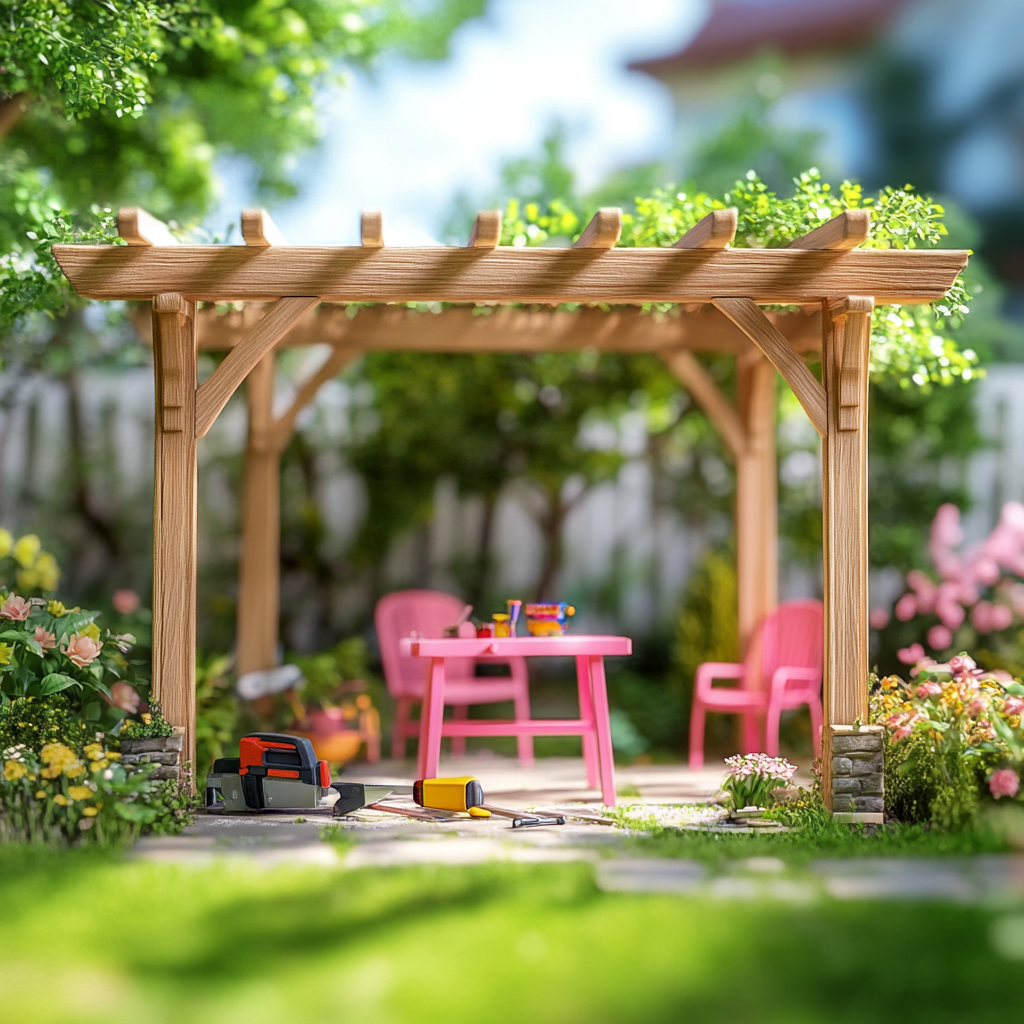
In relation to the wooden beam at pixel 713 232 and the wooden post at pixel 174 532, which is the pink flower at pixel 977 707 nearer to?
the wooden beam at pixel 713 232

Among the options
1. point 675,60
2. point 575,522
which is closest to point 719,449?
point 575,522

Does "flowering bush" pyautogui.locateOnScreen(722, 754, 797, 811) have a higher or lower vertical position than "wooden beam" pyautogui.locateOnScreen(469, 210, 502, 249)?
lower

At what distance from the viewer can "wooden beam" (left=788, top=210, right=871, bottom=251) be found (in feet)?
12.2

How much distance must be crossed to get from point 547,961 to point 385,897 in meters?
0.59

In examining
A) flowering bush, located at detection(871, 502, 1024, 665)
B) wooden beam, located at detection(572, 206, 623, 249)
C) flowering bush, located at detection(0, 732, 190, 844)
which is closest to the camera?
flowering bush, located at detection(0, 732, 190, 844)

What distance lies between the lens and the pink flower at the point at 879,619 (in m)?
6.02

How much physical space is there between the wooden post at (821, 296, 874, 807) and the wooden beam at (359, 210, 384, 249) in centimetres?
172

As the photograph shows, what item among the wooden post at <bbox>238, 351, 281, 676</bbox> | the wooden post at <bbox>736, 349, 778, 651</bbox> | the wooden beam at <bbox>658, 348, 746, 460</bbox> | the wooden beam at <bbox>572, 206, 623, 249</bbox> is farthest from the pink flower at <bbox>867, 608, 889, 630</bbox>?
the wooden post at <bbox>238, 351, 281, 676</bbox>

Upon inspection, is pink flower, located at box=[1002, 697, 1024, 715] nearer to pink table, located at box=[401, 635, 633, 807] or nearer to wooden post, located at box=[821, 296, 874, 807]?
wooden post, located at box=[821, 296, 874, 807]

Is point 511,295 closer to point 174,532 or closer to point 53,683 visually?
point 174,532

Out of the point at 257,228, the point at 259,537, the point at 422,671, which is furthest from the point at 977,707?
the point at 259,537

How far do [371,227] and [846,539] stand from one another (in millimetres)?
2080

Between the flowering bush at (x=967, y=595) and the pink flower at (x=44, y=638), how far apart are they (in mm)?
4237

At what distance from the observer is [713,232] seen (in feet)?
12.6
